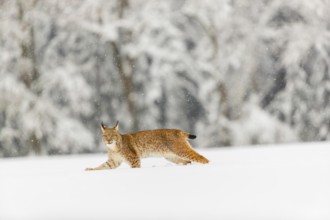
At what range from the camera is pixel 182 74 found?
4.82m

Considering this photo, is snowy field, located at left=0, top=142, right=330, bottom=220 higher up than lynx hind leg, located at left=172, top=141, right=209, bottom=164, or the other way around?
lynx hind leg, located at left=172, top=141, right=209, bottom=164

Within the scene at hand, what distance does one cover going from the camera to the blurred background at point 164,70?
4.73 m

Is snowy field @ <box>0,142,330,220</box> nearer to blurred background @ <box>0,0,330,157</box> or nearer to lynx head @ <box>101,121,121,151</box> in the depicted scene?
lynx head @ <box>101,121,121,151</box>

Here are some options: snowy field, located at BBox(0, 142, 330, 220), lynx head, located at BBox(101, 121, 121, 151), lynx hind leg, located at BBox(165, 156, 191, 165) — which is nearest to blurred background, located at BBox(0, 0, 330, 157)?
lynx hind leg, located at BBox(165, 156, 191, 165)

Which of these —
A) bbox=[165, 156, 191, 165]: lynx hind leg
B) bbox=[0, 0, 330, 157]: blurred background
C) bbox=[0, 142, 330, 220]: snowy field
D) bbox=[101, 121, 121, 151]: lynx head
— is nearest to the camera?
bbox=[0, 142, 330, 220]: snowy field

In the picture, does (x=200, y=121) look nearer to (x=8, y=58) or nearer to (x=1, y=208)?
(x=8, y=58)

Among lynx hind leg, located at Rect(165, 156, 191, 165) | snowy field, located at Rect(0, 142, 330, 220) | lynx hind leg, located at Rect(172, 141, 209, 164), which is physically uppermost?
lynx hind leg, located at Rect(172, 141, 209, 164)

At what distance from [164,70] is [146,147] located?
8.08 feet

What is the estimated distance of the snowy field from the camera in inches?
71.8

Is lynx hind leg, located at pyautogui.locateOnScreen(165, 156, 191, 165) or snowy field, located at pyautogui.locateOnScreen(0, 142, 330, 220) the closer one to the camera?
snowy field, located at pyautogui.locateOnScreen(0, 142, 330, 220)

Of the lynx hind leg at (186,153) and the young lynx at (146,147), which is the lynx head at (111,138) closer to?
the young lynx at (146,147)

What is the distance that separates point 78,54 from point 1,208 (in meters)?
2.95

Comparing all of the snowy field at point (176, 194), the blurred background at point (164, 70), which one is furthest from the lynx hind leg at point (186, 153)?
the blurred background at point (164, 70)

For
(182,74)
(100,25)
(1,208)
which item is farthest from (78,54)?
(1,208)
